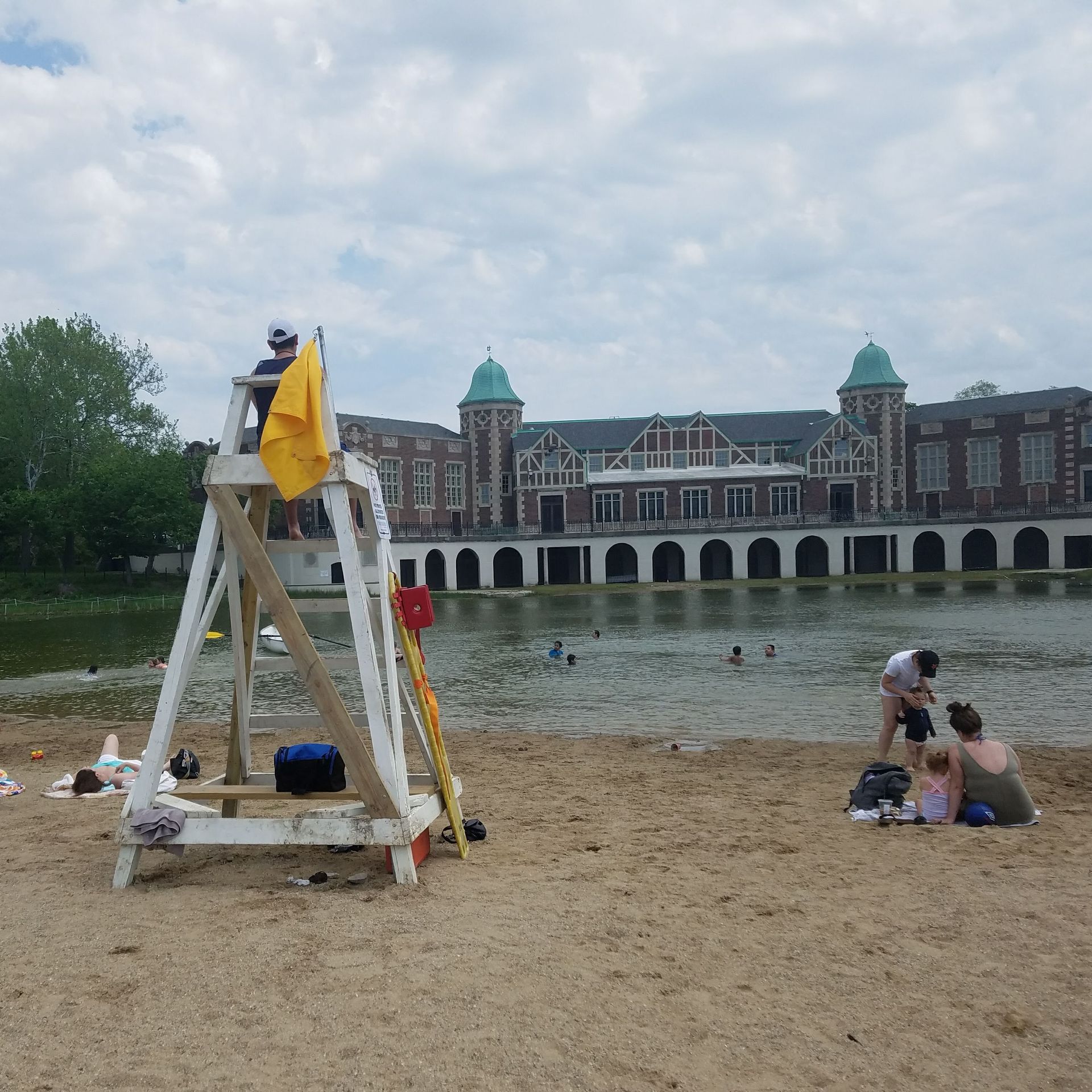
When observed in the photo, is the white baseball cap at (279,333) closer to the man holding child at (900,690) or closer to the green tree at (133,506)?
the man holding child at (900,690)

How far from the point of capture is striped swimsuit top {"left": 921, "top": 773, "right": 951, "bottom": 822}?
7883mm

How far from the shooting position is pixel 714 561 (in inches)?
2749

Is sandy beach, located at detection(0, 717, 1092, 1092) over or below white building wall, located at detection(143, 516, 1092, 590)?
below

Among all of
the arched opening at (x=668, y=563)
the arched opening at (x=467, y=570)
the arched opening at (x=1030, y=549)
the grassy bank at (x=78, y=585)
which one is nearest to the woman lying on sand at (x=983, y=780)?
the grassy bank at (x=78, y=585)

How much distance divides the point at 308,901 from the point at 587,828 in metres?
2.71

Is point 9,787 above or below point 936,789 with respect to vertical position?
below

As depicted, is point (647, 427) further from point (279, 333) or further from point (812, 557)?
point (279, 333)

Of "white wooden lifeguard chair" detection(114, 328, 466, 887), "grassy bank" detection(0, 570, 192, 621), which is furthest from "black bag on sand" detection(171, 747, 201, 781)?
"grassy bank" detection(0, 570, 192, 621)

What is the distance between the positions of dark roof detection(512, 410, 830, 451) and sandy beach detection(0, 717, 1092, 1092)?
66.9 metres

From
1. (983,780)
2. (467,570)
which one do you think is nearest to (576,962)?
(983,780)

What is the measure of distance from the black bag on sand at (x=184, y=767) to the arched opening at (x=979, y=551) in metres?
64.8

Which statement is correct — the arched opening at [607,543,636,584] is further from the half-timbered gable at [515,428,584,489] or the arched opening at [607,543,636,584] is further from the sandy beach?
the sandy beach

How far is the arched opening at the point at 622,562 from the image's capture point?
71562 mm

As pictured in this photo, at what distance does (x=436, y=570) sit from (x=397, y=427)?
41.5 ft
